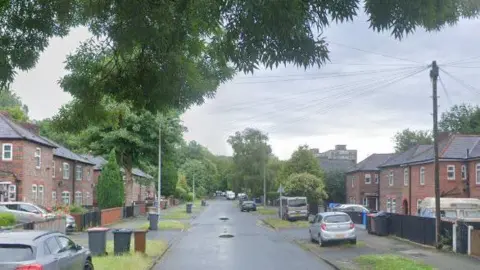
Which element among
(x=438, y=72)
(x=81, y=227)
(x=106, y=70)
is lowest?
(x=81, y=227)

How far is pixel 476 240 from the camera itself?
22.3 metres

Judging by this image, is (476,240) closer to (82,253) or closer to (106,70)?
(82,253)

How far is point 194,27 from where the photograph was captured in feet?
26.8

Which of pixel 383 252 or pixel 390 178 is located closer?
pixel 383 252

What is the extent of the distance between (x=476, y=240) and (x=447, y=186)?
25874 millimetres

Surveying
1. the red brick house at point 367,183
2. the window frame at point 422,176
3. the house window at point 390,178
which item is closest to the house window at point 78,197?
the house window at point 390,178

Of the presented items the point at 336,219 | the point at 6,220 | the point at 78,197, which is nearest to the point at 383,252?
the point at 336,219

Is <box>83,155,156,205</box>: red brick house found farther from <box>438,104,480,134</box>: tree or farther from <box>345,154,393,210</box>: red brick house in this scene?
<box>438,104,480,134</box>: tree

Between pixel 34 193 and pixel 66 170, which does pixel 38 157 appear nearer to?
pixel 34 193

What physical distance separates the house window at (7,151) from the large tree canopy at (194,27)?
3189 cm

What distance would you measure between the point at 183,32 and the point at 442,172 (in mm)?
42679

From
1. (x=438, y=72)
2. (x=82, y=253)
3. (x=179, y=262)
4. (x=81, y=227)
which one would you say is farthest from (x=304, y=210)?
(x=82, y=253)

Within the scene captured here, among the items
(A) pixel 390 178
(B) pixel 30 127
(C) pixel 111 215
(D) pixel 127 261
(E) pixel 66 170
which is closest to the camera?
(D) pixel 127 261

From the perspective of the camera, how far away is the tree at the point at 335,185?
254 feet
